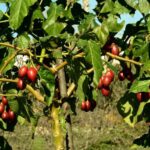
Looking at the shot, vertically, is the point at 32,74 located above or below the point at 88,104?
above

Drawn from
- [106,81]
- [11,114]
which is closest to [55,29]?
[106,81]

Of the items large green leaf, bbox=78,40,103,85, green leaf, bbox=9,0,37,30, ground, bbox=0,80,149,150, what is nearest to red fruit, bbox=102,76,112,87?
large green leaf, bbox=78,40,103,85

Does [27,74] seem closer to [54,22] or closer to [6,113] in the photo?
[54,22]

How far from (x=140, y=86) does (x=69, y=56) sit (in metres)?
0.39

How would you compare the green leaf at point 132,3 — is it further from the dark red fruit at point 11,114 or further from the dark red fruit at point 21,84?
the dark red fruit at point 11,114

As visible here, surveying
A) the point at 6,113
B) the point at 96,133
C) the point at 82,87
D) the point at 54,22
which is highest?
the point at 54,22

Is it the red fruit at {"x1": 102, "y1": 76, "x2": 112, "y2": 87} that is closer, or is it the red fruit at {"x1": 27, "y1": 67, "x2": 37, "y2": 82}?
the red fruit at {"x1": 27, "y1": 67, "x2": 37, "y2": 82}

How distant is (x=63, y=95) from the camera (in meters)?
2.79

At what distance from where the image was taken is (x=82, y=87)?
267cm

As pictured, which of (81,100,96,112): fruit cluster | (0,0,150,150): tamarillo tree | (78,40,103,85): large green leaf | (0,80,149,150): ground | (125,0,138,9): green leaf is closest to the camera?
(78,40,103,85): large green leaf

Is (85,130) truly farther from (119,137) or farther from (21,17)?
(21,17)

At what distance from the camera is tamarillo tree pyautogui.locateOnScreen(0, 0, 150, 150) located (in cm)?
245

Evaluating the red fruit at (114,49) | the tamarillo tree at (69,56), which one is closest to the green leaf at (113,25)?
the tamarillo tree at (69,56)

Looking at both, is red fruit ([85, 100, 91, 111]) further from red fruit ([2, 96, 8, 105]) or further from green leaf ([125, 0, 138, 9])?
green leaf ([125, 0, 138, 9])
